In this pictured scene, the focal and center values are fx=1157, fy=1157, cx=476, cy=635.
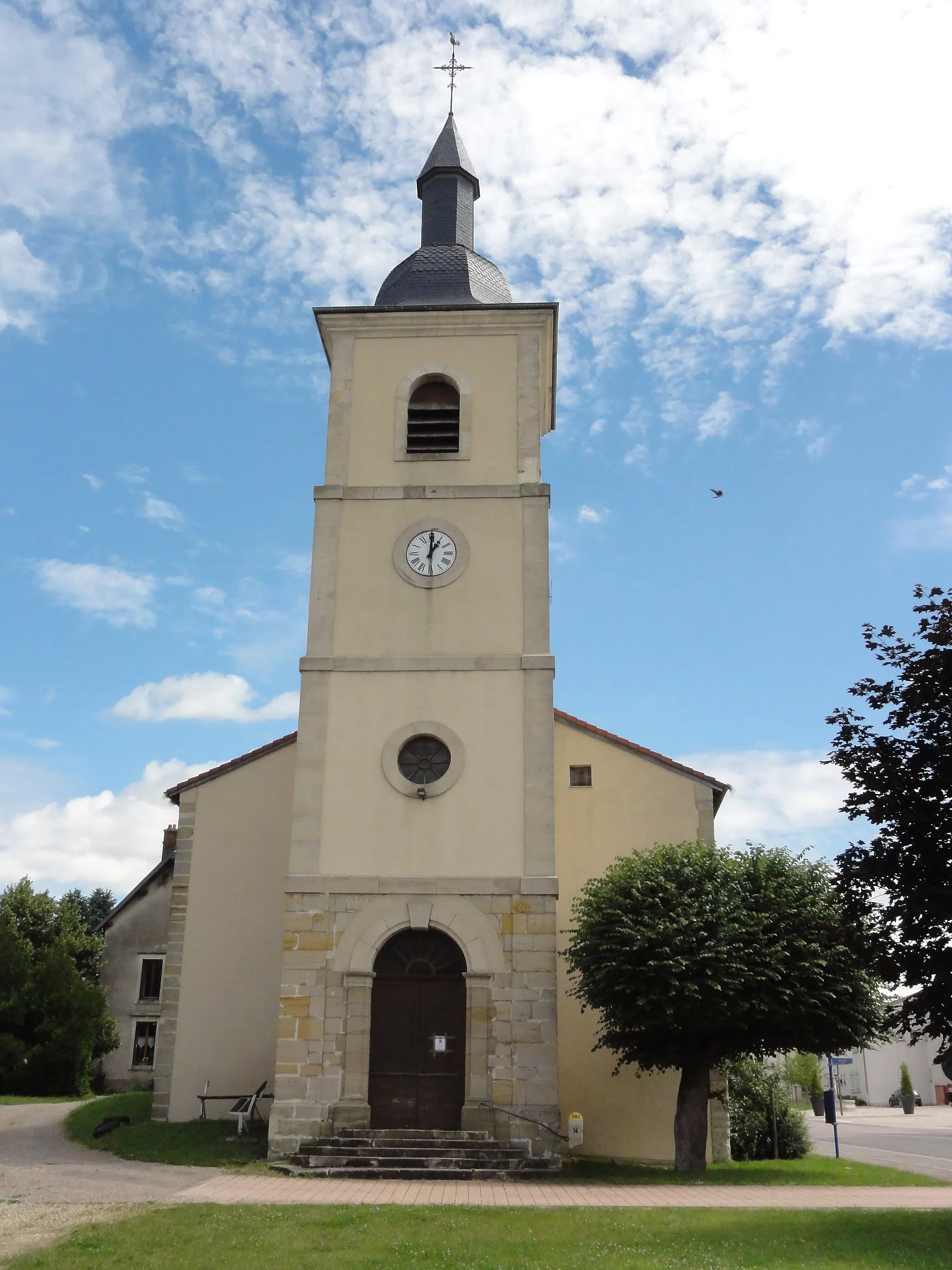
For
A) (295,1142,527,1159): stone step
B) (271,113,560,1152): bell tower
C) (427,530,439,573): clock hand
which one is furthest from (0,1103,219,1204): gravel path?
(427,530,439,573): clock hand

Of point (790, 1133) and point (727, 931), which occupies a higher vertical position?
point (727, 931)

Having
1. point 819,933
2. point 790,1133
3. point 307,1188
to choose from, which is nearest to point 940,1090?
point 790,1133

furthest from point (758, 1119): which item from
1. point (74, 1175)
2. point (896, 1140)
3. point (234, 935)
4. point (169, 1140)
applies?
point (74, 1175)

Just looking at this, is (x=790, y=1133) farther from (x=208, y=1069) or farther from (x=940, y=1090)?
(x=940, y=1090)

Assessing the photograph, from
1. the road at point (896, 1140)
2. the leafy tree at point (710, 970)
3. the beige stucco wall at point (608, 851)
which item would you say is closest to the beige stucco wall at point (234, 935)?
the beige stucco wall at point (608, 851)

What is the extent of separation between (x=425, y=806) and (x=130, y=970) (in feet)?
58.3

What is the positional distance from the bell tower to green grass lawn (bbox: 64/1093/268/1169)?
3.00ft

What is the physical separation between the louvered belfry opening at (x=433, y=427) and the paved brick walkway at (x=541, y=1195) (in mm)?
11270

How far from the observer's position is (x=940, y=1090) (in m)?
57.0

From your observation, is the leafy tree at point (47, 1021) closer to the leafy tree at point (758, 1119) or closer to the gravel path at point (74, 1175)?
the gravel path at point (74, 1175)

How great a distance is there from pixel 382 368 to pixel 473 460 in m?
2.44

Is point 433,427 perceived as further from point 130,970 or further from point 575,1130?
point 130,970

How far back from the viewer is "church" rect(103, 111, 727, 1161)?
53.1ft

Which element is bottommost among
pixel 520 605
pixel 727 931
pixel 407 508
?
pixel 727 931
